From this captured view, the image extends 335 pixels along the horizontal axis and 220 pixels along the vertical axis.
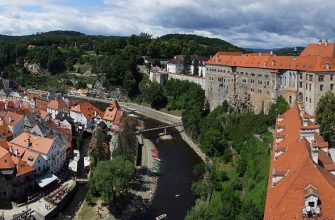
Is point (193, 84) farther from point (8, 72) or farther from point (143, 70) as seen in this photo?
point (8, 72)

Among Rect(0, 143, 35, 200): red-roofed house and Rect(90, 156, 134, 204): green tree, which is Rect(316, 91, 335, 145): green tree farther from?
Rect(0, 143, 35, 200): red-roofed house

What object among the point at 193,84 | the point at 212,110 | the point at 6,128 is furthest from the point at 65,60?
the point at 6,128

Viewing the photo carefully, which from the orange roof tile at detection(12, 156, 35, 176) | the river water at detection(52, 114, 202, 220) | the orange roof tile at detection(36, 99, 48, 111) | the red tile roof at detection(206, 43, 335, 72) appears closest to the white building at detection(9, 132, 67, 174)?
the orange roof tile at detection(12, 156, 35, 176)

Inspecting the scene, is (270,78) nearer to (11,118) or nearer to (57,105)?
(57,105)

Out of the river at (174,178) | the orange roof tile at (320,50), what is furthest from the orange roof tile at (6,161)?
the orange roof tile at (320,50)

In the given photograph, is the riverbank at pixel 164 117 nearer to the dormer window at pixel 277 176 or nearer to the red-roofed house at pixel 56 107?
the red-roofed house at pixel 56 107

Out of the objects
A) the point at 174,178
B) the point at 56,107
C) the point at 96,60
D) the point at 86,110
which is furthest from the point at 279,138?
the point at 96,60
